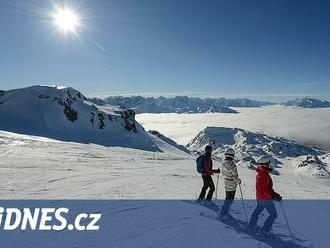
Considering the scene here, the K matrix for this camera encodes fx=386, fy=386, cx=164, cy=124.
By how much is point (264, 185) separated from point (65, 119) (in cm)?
5842

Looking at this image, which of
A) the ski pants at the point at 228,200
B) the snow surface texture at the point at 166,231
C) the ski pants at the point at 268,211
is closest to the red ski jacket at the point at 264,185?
the ski pants at the point at 268,211

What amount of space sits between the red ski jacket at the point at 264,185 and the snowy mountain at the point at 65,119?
167 feet

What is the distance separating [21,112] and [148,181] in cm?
4945

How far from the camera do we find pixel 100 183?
17.7 m

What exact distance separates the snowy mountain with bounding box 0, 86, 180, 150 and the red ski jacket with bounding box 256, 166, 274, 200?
5077cm

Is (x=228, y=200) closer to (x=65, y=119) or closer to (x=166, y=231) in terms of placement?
(x=166, y=231)

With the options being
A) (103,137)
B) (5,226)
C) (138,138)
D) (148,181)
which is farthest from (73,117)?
(5,226)

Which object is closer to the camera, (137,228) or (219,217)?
(137,228)

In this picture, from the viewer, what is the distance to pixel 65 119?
6488 cm

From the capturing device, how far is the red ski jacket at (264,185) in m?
9.66

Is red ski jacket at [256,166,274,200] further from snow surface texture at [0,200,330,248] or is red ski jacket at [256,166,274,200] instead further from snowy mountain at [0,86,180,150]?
snowy mountain at [0,86,180,150]

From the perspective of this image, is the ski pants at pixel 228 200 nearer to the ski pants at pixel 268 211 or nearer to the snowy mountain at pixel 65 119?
the ski pants at pixel 268 211

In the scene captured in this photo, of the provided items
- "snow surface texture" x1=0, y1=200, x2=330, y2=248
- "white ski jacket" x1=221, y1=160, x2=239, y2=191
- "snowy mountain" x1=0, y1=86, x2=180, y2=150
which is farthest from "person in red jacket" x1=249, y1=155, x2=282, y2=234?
"snowy mountain" x1=0, y1=86, x2=180, y2=150

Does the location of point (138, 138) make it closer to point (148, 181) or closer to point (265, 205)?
point (148, 181)
